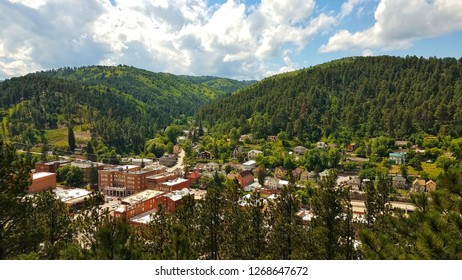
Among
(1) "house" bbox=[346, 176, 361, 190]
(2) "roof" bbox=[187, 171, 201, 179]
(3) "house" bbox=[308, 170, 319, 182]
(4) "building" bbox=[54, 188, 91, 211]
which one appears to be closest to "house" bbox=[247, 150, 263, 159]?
(2) "roof" bbox=[187, 171, 201, 179]

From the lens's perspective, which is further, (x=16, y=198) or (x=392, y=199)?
(x=392, y=199)

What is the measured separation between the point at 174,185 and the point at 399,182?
1093 inches

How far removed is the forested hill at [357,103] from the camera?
186 feet

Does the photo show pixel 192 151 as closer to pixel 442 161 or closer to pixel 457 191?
pixel 442 161

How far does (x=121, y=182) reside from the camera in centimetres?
4656

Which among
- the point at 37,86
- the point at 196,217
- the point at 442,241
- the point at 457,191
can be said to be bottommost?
the point at 196,217

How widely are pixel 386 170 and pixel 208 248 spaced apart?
35.3m

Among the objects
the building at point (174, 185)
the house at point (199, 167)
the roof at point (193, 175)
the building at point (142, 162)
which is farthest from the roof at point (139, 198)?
the building at point (142, 162)

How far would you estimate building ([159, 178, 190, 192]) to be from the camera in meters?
42.2

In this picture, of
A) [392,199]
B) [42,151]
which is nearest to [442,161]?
[392,199]

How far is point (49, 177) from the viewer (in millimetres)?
42562

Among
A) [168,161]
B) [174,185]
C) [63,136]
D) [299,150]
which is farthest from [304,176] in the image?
[63,136]

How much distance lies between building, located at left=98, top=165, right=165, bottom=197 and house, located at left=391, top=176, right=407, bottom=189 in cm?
3260

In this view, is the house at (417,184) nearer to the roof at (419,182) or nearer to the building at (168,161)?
the roof at (419,182)
